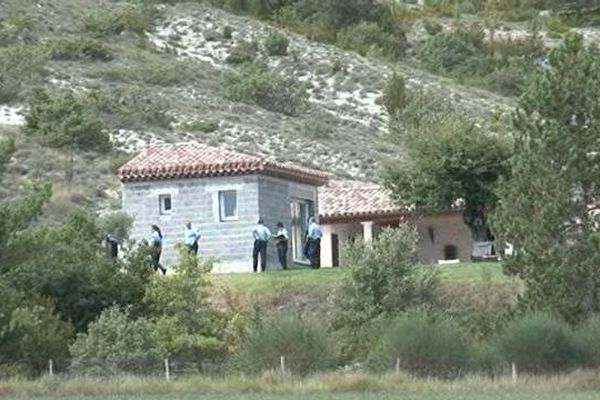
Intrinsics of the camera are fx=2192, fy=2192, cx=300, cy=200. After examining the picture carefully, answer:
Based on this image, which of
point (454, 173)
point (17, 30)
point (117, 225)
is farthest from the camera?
point (17, 30)

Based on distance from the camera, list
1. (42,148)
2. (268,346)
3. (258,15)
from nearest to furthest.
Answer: (268,346), (42,148), (258,15)

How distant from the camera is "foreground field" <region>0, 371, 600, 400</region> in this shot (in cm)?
4503

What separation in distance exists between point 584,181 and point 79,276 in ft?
44.0

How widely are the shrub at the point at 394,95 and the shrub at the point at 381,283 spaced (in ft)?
156

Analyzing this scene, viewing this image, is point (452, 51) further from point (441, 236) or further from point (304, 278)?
point (304, 278)

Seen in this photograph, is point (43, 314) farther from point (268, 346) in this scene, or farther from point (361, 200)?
point (361, 200)

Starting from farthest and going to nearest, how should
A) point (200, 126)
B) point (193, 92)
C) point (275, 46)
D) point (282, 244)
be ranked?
point (275, 46) → point (193, 92) → point (200, 126) → point (282, 244)

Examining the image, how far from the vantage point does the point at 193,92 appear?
108 metres

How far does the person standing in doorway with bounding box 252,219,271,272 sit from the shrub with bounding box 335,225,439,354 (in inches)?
169

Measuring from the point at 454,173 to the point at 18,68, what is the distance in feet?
108

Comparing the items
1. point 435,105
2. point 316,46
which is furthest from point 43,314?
point 316,46

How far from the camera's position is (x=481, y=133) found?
73.9 metres

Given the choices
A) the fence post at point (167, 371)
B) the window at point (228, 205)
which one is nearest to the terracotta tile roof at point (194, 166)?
the window at point (228, 205)

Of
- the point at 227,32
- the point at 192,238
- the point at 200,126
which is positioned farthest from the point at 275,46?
the point at 192,238
